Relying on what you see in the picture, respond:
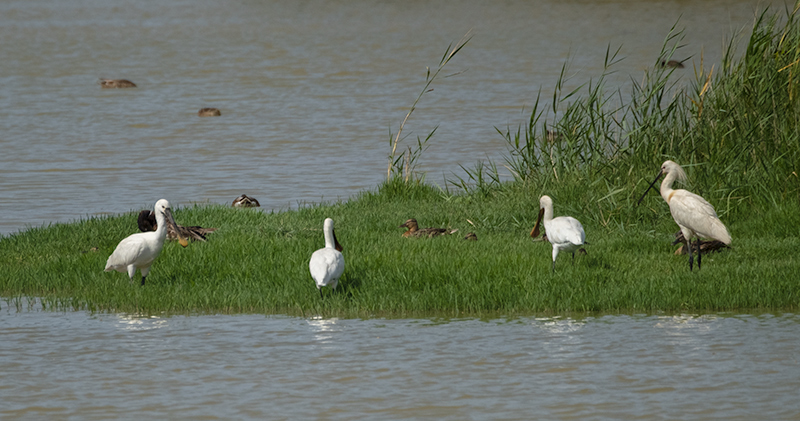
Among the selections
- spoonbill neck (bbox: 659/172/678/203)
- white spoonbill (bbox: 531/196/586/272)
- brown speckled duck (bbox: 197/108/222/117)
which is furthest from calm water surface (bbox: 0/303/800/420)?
brown speckled duck (bbox: 197/108/222/117)

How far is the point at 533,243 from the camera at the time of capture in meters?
12.7

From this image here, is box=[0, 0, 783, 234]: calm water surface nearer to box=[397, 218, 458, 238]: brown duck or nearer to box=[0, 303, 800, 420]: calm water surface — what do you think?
box=[397, 218, 458, 238]: brown duck

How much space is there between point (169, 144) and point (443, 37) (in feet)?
138

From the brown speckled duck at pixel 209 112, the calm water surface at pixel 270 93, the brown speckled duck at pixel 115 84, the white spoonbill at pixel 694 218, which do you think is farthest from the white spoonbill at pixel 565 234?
the brown speckled duck at pixel 115 84

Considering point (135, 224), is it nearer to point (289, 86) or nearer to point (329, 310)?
point (329, 310)

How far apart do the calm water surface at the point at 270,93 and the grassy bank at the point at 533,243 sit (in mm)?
1368

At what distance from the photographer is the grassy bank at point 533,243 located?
33.9 ft

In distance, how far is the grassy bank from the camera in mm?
10328

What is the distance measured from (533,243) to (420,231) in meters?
1.29

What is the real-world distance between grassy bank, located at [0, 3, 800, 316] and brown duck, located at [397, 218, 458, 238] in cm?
14

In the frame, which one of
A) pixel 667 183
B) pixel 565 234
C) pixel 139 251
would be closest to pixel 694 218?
pixel 667 183

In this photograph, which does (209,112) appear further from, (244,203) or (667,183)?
(667,183)

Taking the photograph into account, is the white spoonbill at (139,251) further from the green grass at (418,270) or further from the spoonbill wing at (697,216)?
the spoonbill wing at (697,216)

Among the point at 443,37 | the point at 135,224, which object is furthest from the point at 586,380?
the point at 443,37
